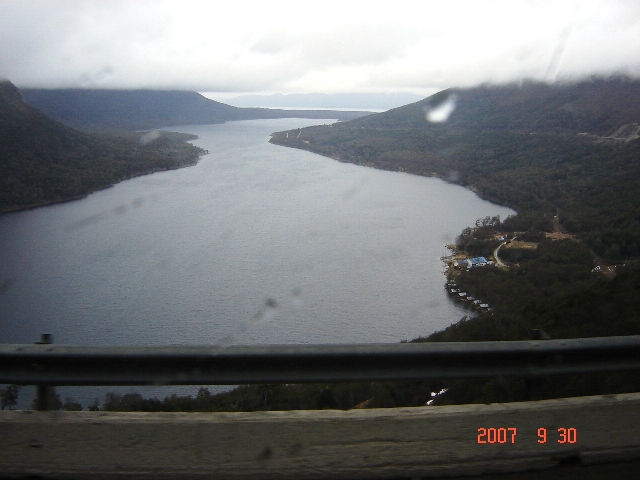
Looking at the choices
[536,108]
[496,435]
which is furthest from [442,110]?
[496,435]

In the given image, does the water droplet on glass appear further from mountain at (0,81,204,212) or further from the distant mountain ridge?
mountain at (0,81,204,212)

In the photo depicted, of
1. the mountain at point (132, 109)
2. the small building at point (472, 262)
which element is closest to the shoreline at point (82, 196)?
the mountain at point (132, 109)

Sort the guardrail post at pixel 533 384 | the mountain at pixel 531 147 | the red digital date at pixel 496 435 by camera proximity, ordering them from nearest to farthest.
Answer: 1. the red digital date at pixel 496 435
2. the guardrail post at pixel 533 384
3. the mountain at pixel 531 147

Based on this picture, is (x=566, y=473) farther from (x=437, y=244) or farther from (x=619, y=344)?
(x=437, y=244)

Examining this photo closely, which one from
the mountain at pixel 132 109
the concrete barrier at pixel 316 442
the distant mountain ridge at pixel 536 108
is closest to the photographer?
the concrete barrier at pixel 316 442

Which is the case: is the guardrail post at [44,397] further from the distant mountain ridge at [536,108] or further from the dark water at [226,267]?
the distant mountain ridge at [536,108]

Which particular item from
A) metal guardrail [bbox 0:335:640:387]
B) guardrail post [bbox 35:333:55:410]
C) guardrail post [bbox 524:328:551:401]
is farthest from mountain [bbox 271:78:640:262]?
guardrail post [bbox 35:333:55:410]

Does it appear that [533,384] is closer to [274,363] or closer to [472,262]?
[274,363]

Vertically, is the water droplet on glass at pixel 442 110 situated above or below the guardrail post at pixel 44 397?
above
